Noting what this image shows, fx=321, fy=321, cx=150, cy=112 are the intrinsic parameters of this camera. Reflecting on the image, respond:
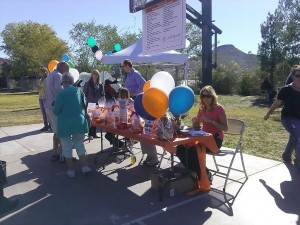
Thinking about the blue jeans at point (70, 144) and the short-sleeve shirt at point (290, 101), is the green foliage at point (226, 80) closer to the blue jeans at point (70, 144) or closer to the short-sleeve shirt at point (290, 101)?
the short-sleeve shirt at point (290, 101)

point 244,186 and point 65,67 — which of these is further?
point 65,67

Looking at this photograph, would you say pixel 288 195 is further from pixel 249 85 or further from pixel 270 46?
pixel 270 46

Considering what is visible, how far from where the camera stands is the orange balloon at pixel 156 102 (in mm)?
3689

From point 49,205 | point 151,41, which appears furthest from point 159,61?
point 49,205

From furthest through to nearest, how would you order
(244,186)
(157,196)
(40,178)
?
(40,178), (244,186), (157,196)

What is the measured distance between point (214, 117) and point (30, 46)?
4444cm

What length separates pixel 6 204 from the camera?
12.3 feet

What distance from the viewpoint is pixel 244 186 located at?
4.26 m

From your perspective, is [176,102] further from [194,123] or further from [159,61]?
[159,61]

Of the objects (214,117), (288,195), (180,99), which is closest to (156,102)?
(180,99)

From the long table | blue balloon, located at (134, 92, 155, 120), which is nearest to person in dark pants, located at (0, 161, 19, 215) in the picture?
the long table

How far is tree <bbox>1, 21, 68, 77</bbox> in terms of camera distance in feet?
134

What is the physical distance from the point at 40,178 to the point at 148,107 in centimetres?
218

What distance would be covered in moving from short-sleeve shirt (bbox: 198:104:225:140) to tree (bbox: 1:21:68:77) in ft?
128
